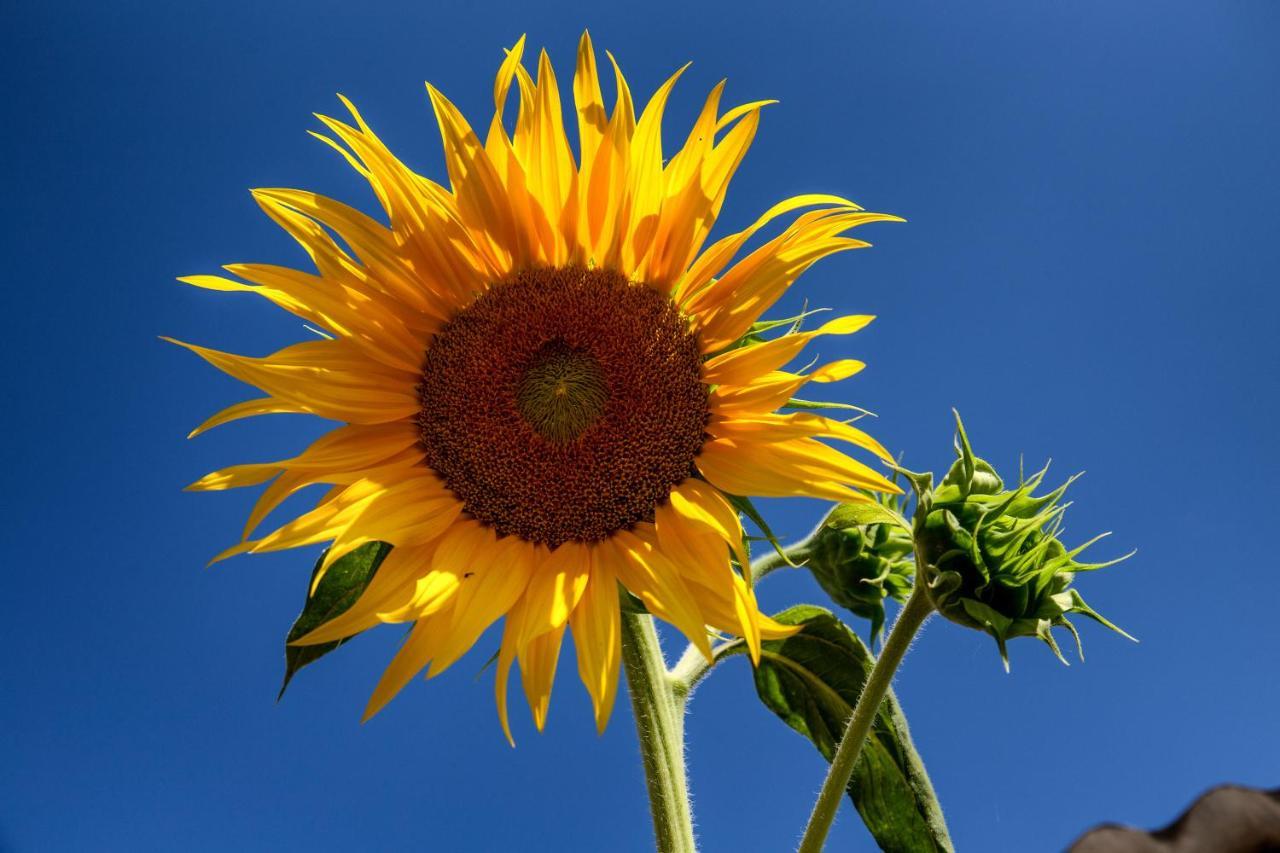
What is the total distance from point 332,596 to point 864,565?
153 centimetres

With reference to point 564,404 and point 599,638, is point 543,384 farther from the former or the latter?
point 599,638

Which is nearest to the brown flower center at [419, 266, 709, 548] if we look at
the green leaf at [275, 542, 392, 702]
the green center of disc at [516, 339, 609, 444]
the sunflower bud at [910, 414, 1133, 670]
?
the green center of disc at [516, 339, 609, 444]

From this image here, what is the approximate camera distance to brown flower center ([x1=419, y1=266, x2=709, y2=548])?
2.56m

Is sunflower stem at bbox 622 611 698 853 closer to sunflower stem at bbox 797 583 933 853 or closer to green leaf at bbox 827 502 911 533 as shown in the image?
sunflower stem at bbox 797 583 933 853

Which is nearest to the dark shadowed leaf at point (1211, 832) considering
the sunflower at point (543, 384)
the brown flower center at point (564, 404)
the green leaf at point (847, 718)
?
the sunflower at point (543, 384)

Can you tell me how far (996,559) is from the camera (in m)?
2.45

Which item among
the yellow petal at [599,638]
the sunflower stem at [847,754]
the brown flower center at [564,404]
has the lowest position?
the sunflower stem at [847,754]

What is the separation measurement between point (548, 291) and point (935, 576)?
1191mm

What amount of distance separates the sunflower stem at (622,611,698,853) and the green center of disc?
0.50 metres

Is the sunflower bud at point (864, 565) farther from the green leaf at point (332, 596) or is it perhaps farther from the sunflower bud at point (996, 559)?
the green leaf at point (332, 596)

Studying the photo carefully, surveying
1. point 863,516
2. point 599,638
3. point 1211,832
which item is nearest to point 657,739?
point 599,638

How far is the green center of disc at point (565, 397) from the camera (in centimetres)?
268

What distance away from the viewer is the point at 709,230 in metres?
2.54

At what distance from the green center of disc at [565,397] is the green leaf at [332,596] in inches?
19.6
